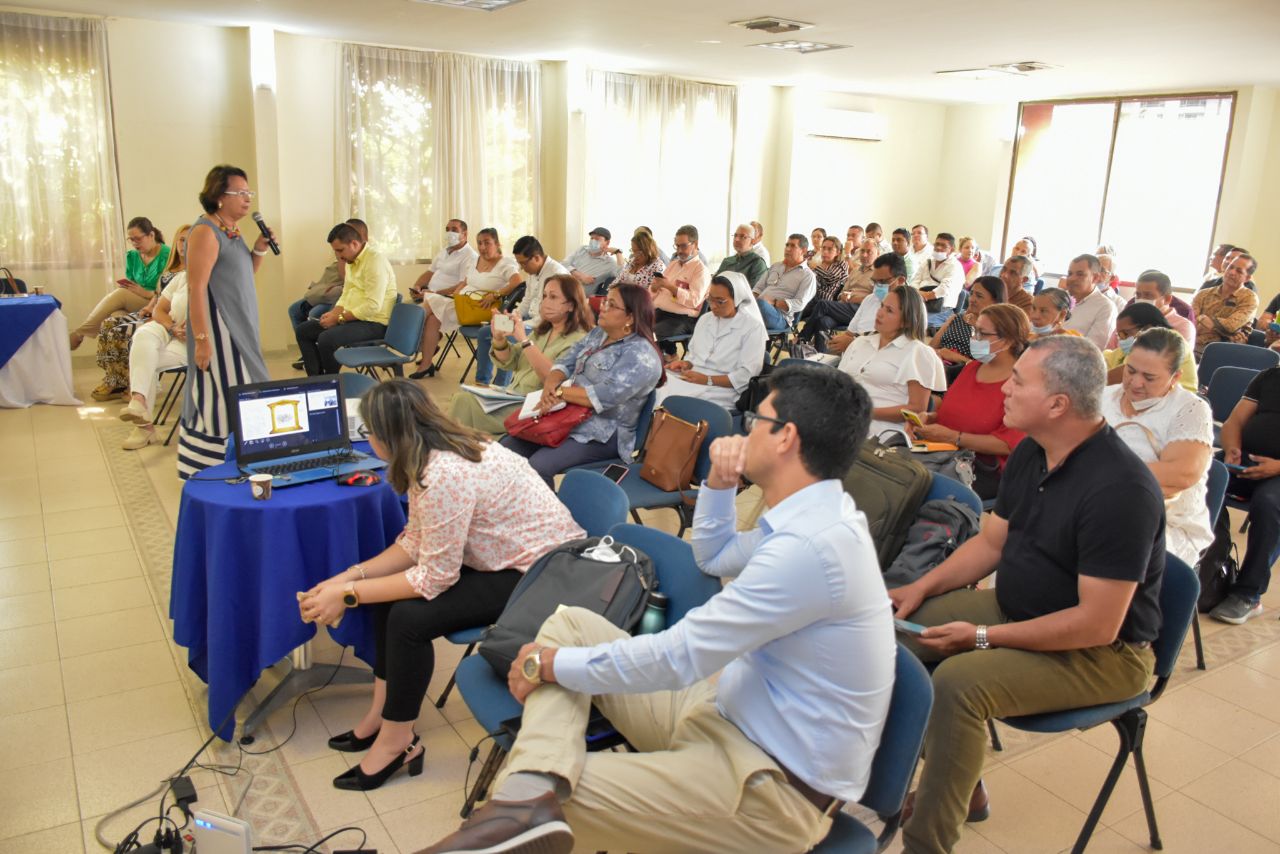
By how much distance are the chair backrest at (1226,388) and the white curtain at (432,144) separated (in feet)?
23.4

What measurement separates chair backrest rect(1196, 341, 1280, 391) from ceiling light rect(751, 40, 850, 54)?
14.6 feet

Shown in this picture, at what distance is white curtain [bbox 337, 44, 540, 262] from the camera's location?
29.6 feet

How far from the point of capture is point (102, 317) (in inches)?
287

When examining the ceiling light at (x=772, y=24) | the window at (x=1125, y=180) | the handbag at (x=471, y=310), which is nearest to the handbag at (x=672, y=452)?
the handbag at (x=471, y=310)

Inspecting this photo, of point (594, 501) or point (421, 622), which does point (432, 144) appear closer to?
point (594, 501)

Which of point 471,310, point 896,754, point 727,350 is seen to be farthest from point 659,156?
point 896,754

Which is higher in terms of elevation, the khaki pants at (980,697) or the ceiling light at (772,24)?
the ceiling light at (772,24)

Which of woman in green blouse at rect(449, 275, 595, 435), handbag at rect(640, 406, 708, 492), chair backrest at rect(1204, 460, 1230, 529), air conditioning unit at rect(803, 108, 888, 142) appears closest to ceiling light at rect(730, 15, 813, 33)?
woman in green blouse at rect(449, 275, 595, 435)

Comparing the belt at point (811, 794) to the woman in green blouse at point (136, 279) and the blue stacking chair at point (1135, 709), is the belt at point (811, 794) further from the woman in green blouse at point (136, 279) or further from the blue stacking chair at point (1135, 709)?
the woman in green blouse at point (136, 279)

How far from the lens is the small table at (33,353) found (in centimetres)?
644

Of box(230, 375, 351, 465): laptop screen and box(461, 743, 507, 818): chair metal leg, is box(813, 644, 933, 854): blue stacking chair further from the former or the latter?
box(230, 375, 351, 465): laptop screen

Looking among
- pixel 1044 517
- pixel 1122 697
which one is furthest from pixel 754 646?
pixel 1122 697

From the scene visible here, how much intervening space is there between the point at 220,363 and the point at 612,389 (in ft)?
5.47

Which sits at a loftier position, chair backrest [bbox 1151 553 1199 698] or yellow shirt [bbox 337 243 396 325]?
yellow shirt [bbox 337 243 396 325]
